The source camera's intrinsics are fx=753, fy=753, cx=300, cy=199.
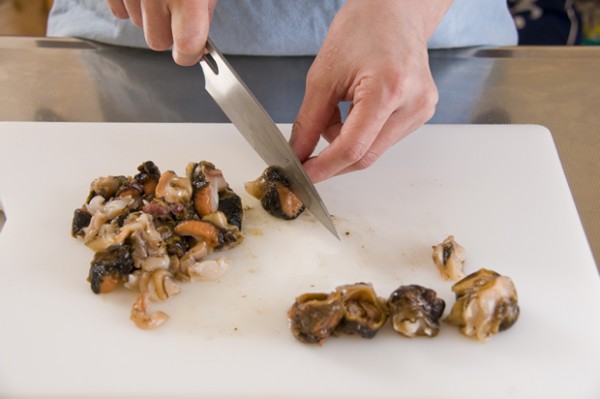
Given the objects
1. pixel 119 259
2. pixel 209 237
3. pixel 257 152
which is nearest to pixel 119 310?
pixel 119 259

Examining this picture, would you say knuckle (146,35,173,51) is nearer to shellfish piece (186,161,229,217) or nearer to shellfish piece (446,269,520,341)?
shellfish piece (186,161,229,217)

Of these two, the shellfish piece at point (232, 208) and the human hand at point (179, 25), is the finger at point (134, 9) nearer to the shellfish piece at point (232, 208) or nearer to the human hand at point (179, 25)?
the human hand at point (179, 25)

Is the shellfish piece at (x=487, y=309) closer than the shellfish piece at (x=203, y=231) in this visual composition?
Yes

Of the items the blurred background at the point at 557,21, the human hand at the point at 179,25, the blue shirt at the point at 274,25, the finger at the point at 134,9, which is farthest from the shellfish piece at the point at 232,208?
the blurred background at the point at 557,21

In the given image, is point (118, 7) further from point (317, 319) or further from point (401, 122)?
point (317, 319)

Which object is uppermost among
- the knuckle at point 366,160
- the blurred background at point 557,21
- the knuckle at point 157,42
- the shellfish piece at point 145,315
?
the knuckle at point 157,42

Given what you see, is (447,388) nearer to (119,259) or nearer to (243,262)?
(243,262)

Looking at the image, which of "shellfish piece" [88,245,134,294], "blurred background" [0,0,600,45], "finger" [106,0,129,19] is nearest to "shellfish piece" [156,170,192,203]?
"shellfish piece" [88,245,134,294]

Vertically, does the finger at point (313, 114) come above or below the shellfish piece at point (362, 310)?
above
